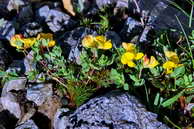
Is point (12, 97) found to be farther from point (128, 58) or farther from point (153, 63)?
point (153, 63)

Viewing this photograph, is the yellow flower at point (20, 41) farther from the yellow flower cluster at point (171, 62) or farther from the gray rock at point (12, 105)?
the yellow flower cluster at point (171, 62)

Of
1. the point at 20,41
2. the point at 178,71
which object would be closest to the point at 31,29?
the point at 20,41

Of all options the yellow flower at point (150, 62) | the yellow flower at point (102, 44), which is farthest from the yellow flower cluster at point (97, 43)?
the yellow flower at point (150, 62)

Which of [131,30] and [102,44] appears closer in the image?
[102,44]

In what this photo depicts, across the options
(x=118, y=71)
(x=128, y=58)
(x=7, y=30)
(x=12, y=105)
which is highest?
(x=7, y=30)

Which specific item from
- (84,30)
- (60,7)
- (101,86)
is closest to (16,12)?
(60,7)

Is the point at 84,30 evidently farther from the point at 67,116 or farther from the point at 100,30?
the point at 67,116
